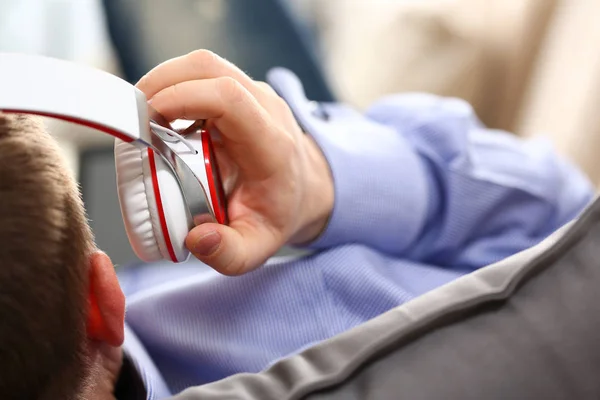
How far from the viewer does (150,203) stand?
14.3 inches

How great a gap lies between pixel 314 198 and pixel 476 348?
8.7 inches

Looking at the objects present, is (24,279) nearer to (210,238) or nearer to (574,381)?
(210,238)

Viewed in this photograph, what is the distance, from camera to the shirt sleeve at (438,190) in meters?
0.59

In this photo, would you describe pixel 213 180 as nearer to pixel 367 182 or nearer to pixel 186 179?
pixel 186 179

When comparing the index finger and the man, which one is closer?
the man

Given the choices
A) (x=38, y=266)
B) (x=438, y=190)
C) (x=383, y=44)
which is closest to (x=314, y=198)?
(x=438, y=190)

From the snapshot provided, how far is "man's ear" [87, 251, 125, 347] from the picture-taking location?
0.35 meters

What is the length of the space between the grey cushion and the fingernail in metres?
0.07

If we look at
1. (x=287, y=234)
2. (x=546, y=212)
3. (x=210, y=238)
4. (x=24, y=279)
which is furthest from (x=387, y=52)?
(x=24, y=279)

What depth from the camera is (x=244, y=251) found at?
0.45 meters

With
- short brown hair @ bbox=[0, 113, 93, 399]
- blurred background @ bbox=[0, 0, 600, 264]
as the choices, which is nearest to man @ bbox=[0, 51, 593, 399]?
short brown hair @ bbox=[0, 113, 93, 399]

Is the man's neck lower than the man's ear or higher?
lower

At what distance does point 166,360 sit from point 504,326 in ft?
0.90

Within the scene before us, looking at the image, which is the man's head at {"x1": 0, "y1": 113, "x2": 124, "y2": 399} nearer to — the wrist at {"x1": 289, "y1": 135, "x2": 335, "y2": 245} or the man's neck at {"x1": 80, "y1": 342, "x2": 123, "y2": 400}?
the man's neck at {"x1": 80, "y1": 342, "x2": 123, "y2": 400}
